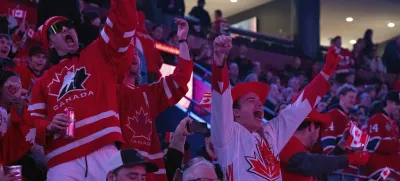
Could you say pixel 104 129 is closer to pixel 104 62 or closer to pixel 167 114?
pixel 104 62

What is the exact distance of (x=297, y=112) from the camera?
5.27m

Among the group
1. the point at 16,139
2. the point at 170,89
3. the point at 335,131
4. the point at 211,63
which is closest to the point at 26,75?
the point at 170,89

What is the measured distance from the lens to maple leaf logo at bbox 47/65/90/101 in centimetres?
454

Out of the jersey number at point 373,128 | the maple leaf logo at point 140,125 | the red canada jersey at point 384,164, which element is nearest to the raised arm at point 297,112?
the maple leaf logo at point 140,125

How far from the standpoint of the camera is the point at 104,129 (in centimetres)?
444

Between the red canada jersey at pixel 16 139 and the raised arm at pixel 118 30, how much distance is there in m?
0.63

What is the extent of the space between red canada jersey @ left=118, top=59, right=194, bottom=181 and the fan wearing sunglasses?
10.4 inches

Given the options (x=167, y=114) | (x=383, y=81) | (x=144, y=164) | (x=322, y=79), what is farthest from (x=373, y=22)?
(x=144, y=164)

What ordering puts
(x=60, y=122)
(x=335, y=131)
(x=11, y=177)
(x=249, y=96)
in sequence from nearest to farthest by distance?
Result: (x=11, y=177) → (x=60, y=122) → (x=249, y=96) → (x=335, y=131)

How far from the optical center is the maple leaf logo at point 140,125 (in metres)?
4.95

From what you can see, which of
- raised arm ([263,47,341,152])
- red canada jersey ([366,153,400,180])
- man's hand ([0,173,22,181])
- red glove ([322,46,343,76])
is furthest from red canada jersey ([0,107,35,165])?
red canada jersey ([366,153,400,180])

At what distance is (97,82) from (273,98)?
7702 millimetres

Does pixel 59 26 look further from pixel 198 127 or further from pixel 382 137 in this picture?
pixel 382 137

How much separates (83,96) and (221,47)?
0.87 metres
